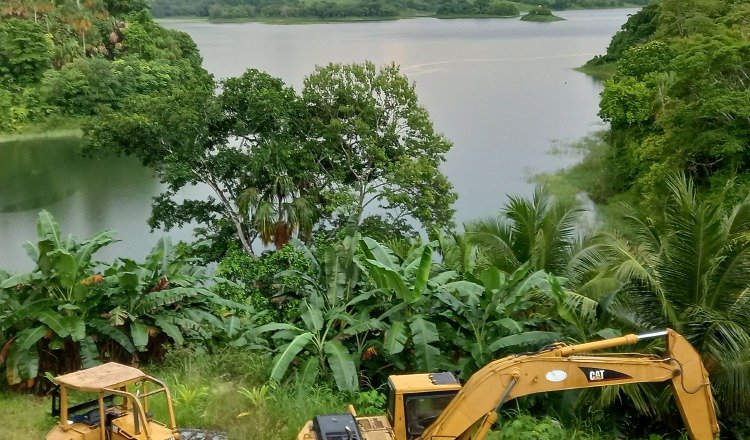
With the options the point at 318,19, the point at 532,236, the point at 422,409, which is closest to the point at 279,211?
the point at 532,236

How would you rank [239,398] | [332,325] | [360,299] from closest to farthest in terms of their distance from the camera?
[239,398]
[360,299]
[332,325]

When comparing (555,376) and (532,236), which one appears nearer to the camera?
(555,376)

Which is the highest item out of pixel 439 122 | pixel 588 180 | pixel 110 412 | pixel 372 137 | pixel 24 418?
pixel 372 137

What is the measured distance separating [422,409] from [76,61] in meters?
42.5

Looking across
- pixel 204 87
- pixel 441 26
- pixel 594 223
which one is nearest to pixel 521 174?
pixel 594 223

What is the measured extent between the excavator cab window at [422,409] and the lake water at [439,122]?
14.9 metres

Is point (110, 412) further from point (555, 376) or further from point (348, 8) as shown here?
point (348, 8)

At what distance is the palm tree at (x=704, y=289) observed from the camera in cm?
759

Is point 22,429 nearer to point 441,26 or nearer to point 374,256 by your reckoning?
point 374,256

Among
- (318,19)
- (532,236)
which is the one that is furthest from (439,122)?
(318,19)

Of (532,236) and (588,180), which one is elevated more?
(532,236)

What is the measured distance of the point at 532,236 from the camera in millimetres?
10008

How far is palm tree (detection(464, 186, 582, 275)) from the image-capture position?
984cm

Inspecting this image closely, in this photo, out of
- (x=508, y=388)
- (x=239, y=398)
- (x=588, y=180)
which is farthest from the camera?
(x=588, y=180)
